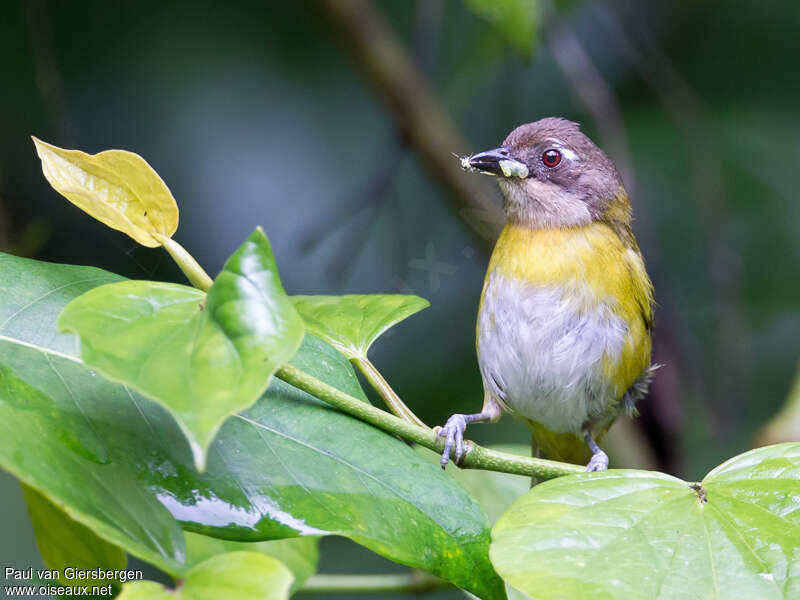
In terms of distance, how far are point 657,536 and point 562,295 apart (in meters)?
1.17

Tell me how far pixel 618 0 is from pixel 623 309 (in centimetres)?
288

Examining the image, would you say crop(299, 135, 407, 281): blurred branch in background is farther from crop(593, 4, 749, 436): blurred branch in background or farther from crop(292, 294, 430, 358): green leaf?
crop(292, 294, 430, 358): green leaf

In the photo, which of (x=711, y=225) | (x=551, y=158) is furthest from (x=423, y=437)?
(x=711, y=225)

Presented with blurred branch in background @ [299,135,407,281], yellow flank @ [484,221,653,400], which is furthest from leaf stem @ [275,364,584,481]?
blurred branch in background @ [299,135,407,281]

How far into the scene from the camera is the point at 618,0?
15.2 feet

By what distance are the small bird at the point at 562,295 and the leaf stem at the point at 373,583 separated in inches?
16.3

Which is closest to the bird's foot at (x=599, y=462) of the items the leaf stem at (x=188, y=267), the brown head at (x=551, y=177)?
the brown head at (x=551, y=177)

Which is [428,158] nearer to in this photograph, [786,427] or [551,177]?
[551,177]

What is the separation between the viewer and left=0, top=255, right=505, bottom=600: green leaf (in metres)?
1.05

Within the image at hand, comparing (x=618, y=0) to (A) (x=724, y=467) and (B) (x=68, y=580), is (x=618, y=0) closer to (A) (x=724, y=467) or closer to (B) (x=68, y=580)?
(A) (x=724, y=467)

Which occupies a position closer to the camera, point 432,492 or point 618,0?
point 432,492

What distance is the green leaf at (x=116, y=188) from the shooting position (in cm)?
119

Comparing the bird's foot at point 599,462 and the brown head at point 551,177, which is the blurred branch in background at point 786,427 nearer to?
the bird's foot at point 599,462

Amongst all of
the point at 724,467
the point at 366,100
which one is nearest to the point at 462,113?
the point at 366,100
